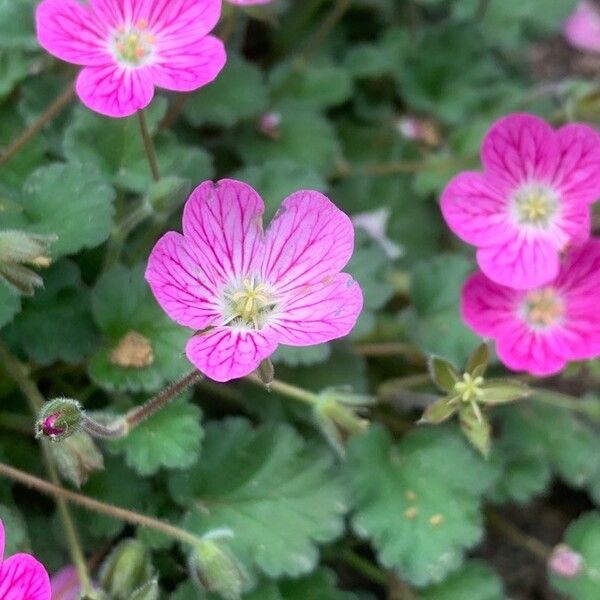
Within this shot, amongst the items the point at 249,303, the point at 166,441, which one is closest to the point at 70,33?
the point at 249,303

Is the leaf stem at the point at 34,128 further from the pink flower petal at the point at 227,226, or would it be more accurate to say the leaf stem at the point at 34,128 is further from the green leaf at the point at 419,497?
the green leaf at the point at 419,497

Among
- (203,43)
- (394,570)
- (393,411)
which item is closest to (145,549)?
(394,570)

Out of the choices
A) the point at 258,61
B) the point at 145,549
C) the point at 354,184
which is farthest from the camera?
the point at 258,61

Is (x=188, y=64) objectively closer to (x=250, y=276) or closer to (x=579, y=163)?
(x=250, y=276)

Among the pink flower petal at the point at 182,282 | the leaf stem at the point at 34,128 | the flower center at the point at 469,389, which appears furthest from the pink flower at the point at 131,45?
the flower center at the point at 469,389

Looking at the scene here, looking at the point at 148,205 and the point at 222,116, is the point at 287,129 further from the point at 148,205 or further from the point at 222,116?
the point at 148,205

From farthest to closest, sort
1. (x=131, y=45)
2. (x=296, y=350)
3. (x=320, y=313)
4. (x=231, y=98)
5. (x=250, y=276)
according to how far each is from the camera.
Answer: (x=231, y=98) → (x=296, y=350) → (x=131, y=45) → (x=250, y=276) → (x=320, y=313)
